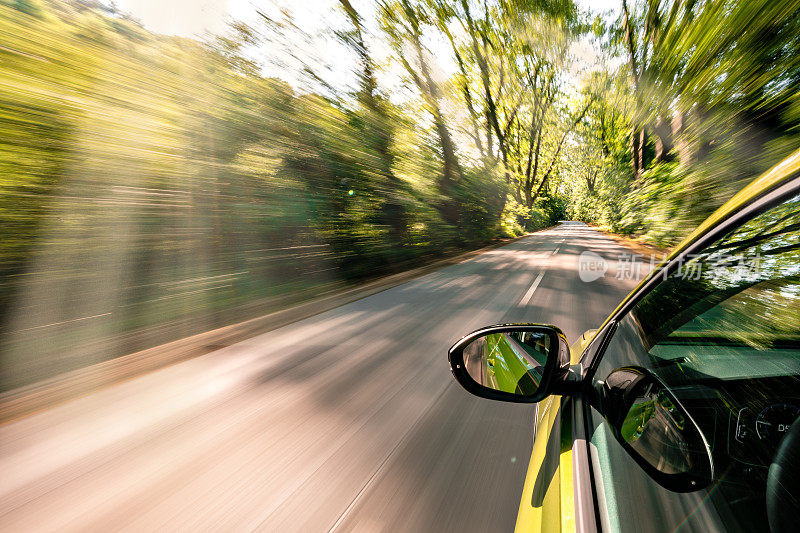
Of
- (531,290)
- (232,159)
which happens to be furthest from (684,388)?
(232,159)

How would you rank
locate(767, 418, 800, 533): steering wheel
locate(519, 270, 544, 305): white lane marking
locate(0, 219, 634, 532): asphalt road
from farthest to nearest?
locate(519, 270, 544, 305): white lane marking → locate(0, 219, 634, 532): asphalt road → locate(767, 418, 800, 533): steering wheel

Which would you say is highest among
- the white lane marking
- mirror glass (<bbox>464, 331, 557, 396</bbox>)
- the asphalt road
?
mirror glass (<bbox>464, 331, 557, 396</bbox>)

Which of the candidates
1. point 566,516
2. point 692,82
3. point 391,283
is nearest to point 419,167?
point 391,283

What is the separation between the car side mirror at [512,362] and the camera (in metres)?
1.16

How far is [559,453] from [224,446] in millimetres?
2170

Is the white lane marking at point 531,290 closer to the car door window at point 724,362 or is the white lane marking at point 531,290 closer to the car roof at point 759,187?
the car door window at point 724,362

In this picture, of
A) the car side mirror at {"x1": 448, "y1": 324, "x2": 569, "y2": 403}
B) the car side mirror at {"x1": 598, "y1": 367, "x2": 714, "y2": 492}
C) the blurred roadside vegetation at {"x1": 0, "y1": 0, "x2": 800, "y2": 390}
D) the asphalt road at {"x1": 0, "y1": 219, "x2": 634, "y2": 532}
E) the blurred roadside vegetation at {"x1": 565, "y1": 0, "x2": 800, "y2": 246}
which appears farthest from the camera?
the blurred roadside vegetation at {"x1": 565, "y1": 0, "x2": 800, "y2": 246}

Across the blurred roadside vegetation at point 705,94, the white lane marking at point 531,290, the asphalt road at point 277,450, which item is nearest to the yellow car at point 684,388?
the asphalt road at point 277,450

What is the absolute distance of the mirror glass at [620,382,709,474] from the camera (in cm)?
74

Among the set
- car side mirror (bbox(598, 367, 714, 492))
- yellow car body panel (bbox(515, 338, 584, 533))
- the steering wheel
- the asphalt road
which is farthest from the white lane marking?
the steering wheel

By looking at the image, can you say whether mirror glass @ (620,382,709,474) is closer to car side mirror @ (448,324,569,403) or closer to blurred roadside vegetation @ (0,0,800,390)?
car side mirror @ (448,324,569,403)

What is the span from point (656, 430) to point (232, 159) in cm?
705

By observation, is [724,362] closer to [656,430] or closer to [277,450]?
[656,430]

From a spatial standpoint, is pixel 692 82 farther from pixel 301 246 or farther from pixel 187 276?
pixel 187 276
